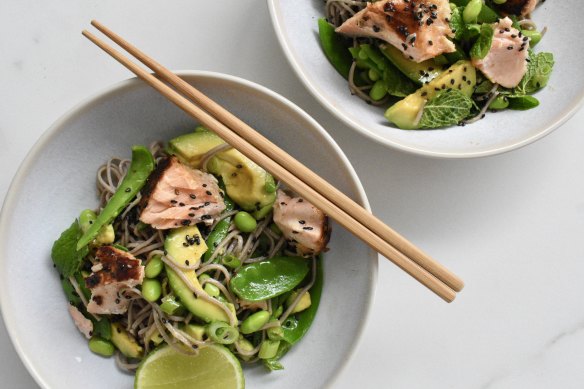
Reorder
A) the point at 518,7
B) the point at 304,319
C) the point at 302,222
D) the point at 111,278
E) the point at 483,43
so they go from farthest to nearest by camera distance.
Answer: the point at 518,7
the point at 483,43
the point at 304,319
the point at 302,222
the point at 111,278

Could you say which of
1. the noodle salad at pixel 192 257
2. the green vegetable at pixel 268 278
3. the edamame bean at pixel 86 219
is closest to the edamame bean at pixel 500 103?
the noodle salad at pixel 192 257

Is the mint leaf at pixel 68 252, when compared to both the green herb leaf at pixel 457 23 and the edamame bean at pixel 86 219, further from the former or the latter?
the green herb leaf at pixel 457 23

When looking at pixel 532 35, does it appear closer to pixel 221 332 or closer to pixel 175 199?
pixel 175 199

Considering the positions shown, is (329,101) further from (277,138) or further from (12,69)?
(12,69)

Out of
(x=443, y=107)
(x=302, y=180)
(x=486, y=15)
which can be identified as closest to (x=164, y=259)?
(x=302, y=180)

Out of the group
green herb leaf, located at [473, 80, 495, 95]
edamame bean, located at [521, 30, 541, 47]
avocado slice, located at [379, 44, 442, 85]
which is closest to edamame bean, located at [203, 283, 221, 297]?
avocado slice, located at [379, 44, 442, 85]

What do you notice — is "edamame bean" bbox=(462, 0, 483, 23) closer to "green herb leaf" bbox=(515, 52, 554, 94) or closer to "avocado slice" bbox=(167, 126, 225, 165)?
"green herb leaf" bbox=(515, 52, 554, 94)

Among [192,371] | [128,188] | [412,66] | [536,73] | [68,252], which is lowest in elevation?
[192,371]
